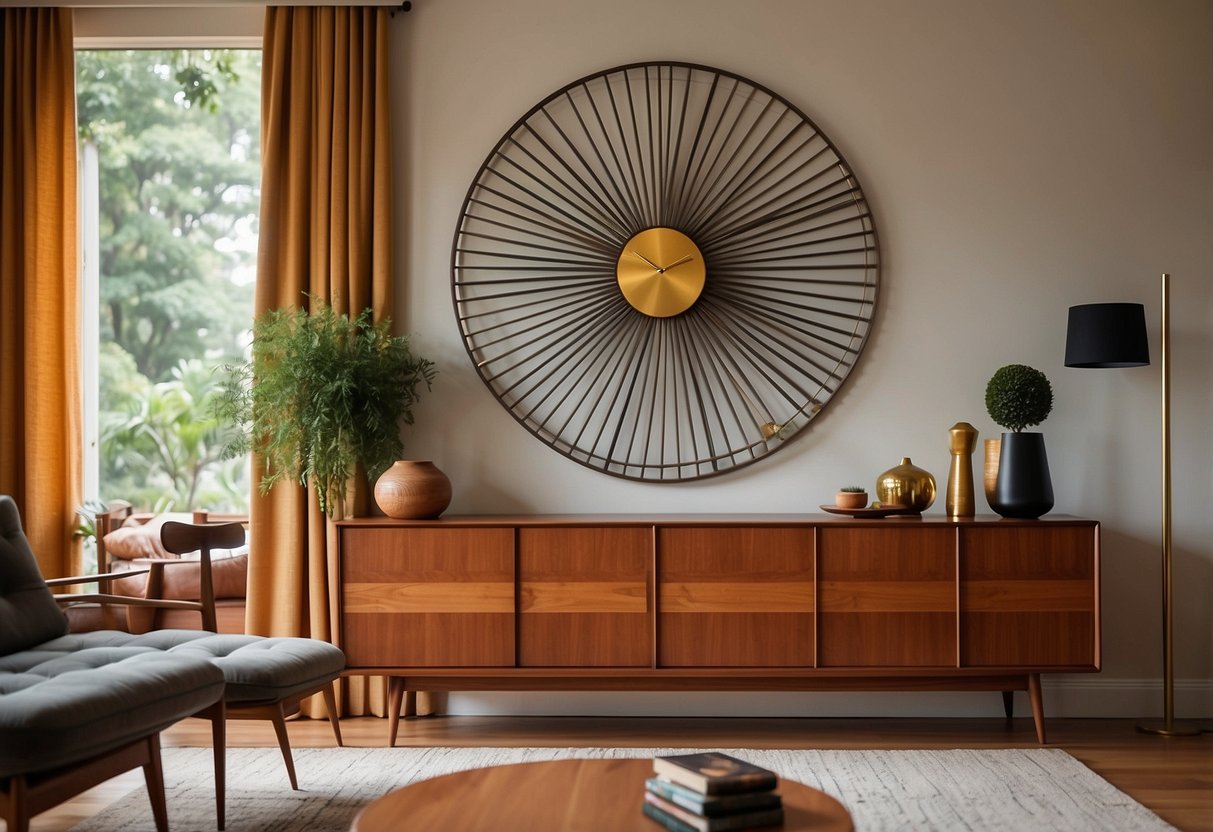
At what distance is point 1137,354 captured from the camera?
3254 mm

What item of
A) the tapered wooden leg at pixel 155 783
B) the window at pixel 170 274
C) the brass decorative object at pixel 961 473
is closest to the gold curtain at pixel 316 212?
the tapered wooden leg at pixel 155 783

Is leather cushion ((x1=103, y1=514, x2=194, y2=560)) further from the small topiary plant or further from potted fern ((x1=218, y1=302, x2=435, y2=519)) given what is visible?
the small topiary plant

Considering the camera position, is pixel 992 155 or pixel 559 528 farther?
pixel 992 155

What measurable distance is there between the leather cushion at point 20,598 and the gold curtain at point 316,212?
2.86 ft

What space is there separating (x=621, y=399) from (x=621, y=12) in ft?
4.67

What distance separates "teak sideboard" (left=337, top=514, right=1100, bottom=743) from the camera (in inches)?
122

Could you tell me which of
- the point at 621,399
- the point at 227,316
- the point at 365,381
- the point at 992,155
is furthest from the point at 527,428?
the point at 227,316

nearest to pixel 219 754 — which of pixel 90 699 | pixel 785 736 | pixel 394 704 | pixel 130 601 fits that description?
pixel 90 699

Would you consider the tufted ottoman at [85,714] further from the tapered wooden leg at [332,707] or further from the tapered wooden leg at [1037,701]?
the tapered wooden leg at [1037,701]

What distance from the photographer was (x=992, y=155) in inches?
141

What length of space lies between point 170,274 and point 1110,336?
620 cm

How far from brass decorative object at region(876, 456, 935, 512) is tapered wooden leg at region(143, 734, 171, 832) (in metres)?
2.27

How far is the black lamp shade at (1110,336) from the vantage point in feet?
10.6

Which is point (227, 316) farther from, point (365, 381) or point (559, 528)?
point (559, 528)
